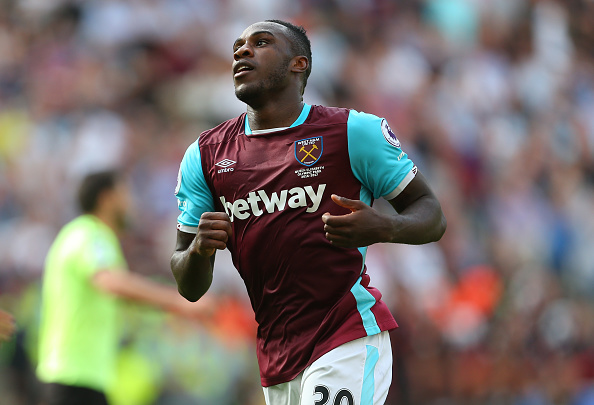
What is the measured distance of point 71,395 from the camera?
21.9 ft

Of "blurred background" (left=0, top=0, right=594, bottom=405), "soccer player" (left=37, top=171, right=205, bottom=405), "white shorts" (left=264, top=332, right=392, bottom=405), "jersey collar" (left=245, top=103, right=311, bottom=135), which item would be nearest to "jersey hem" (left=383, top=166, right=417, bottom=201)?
"jersey collar" (left=245, top=103, right=311, bottom=135)

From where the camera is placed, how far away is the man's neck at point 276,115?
4.60 meters

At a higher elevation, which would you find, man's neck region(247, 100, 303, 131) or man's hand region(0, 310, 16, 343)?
man's neck region(247, 100, 303, 131)

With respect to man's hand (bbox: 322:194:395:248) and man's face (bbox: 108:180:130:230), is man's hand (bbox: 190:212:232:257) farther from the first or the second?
man's face (bbox: 108:180:130:230)

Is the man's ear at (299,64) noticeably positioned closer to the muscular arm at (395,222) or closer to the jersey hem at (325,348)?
the muscular arm at (395,222)

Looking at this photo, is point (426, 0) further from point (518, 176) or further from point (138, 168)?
point (138, 168)

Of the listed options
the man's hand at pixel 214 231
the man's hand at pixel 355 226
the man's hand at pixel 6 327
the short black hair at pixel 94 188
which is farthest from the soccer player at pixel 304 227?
the short black hair at pixel 94 188

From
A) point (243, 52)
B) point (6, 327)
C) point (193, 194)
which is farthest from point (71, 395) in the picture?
point (243, 52)

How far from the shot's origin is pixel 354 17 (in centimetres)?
1417

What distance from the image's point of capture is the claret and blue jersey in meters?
4.39

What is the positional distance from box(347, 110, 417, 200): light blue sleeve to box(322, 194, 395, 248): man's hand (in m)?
0.45

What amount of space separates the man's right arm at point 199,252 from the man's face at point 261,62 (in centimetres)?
77

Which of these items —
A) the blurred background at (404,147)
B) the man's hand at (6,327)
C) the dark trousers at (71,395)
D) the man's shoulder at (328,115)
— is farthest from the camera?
the blurred background at (404,147)

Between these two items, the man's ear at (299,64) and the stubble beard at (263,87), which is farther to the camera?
the man's ear at (299,64)
